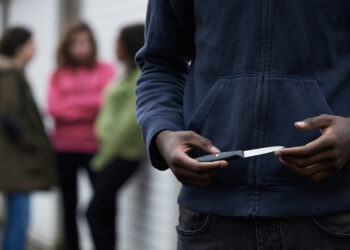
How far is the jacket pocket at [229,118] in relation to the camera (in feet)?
4.58

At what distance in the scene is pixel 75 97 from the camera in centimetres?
504

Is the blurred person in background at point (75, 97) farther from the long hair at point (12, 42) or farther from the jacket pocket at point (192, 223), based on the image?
the jacket pocket at point (192, 223)

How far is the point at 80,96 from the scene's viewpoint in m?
5.05

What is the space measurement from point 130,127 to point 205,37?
113 inches

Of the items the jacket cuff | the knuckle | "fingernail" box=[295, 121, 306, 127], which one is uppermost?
"fingernail" box=[295, 121, 306, 127]

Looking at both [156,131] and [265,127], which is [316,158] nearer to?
[265,127]

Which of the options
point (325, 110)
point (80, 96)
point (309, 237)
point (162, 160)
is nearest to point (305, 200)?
point (309, 237)

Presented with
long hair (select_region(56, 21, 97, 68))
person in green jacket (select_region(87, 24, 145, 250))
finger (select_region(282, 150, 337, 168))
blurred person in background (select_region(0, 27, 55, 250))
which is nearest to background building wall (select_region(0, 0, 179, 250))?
long hair (select_region(56, 21, 97, 68))

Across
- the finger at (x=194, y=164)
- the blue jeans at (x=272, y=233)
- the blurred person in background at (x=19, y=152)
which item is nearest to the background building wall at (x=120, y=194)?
the blurred person in background at (x=19, y=152)

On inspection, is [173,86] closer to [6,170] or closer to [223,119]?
[223,119]

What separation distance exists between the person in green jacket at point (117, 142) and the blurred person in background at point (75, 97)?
1.50 feet

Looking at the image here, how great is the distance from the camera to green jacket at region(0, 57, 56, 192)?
474cm

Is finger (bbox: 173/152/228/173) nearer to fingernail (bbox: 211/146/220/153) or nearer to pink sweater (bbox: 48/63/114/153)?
fingernail (bbox: 211/146/220/153)

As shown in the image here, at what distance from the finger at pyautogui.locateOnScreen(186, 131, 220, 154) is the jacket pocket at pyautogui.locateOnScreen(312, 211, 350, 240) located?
0.26 m
